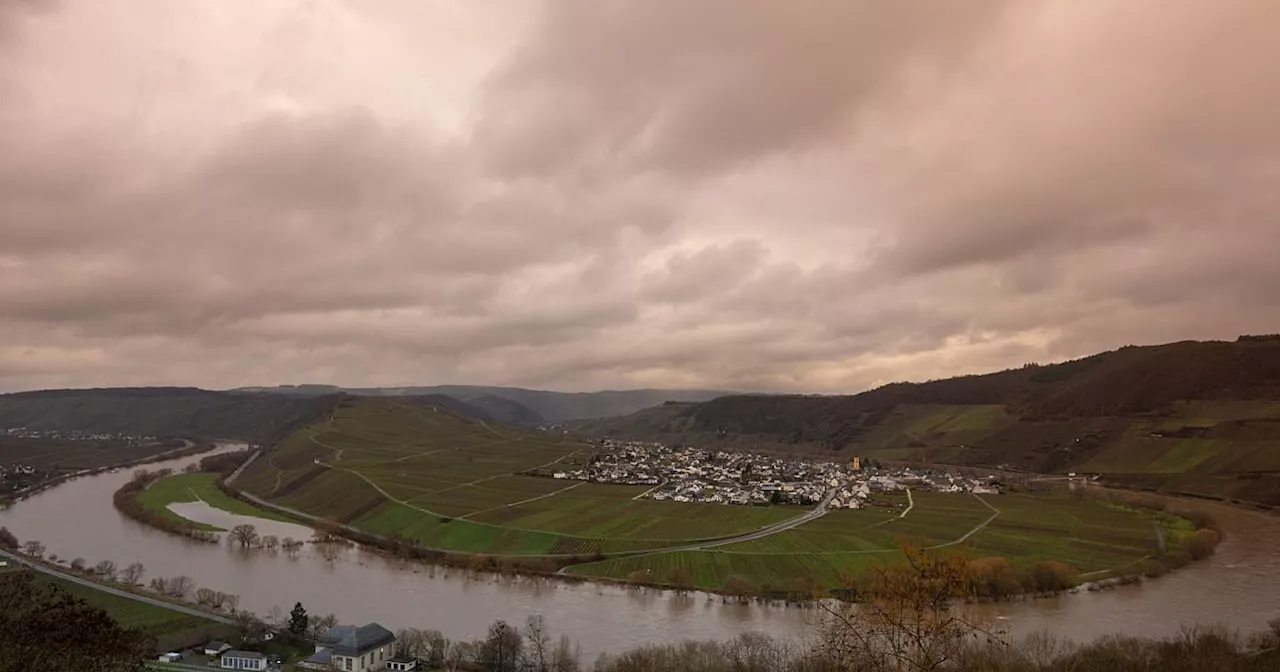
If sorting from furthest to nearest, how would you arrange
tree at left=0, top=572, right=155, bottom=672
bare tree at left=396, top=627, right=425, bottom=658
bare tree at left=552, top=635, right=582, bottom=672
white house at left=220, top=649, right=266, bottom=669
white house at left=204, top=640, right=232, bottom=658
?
bare tree at left=396, top=627, right=425, bottom=658 < white house at left=204, top=640, right=232, bottom=658 < white house at left=220, top=649, right=266, bottom=669 < bare tree at left=552, top=635, right=582, bottom=672 < tree at left=0, top=572, right=155, bottom=672

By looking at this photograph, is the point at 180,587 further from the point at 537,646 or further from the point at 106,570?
the point at 537,646

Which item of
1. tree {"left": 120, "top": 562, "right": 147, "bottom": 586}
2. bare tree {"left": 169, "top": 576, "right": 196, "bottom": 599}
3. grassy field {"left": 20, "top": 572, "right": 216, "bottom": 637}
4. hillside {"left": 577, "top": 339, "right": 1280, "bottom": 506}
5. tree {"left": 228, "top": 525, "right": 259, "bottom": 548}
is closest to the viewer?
grassy field {"left": 20, "top": 572, "right": 216, "bottom": 637}

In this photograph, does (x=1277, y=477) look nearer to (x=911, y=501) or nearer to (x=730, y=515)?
(x=911, y=501)

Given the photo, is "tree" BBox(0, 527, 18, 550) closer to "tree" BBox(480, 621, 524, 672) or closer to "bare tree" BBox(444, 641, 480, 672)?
"bare tree" BBox(444, 641, 480, 672)

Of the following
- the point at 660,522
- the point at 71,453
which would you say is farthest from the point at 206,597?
the point at 71,453

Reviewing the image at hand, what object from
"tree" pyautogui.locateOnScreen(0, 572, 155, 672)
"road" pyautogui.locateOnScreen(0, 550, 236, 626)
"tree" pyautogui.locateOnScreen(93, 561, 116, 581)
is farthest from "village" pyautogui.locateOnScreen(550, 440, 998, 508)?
"tree" pyautogui.locateOnScreen(0, 572, 155, 672)

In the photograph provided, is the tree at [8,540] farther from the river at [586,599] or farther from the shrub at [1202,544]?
the shrub at [1202,544]

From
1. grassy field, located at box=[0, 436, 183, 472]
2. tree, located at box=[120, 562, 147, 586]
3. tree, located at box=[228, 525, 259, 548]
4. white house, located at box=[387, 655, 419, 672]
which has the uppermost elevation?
grassy field, located at box=[0, 436, 183, 472]
